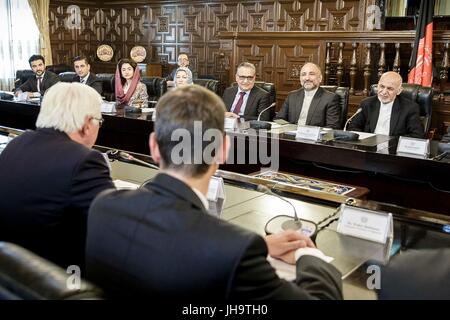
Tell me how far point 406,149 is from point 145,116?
7.12 feet

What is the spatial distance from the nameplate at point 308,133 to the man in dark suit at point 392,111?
2.65 feet

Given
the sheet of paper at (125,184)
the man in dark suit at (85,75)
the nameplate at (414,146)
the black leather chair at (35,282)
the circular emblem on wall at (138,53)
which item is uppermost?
the circular emblem on wall at (138,53)

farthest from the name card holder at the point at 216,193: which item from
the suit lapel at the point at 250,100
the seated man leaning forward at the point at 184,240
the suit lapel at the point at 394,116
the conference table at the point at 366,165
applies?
the suit lapel at the point at 250,100

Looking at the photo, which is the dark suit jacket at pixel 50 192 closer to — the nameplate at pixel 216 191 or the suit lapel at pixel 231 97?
the nameplate at pixel 216 191

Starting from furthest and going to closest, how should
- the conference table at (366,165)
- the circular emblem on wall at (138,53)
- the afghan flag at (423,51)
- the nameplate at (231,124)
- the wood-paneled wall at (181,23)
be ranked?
the circular emblem on wall at (138,53)
the wood-paneled wall at (181,23)
the afghan flag at (423,51)
the nameplate at (231,124)
the conference table at (366,165)

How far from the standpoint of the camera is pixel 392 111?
11.8 feet

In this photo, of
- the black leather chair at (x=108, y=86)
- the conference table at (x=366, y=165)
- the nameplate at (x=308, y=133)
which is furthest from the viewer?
the black leather chair at (x=108, y=86)

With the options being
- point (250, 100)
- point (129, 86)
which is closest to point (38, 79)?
point (129, 86)

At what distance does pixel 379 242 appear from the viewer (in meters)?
1.40

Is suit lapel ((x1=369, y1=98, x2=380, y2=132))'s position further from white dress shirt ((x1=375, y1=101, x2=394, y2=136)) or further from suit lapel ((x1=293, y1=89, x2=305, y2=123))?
suit lapel ((x1=293, y1=89, x2=305, y2=123))

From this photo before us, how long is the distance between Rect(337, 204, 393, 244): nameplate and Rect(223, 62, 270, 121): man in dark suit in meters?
2.78

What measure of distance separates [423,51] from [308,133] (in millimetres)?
2441

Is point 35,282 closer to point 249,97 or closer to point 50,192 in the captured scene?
point 50,192

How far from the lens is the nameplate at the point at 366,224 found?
1.41 meters
